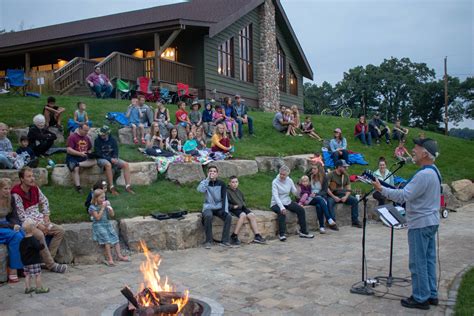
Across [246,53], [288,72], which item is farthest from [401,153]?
[288,72]

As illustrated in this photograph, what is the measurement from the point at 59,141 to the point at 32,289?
6002 mm

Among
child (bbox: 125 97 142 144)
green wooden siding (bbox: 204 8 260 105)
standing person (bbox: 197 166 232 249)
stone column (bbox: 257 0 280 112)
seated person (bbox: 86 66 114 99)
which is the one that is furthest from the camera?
stone column (bbox: 257 0 280 112)

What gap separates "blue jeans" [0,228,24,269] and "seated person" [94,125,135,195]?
297 cm

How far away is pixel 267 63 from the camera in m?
22.3

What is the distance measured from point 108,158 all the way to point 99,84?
632 centimetres

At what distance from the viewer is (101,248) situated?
6.72 metres

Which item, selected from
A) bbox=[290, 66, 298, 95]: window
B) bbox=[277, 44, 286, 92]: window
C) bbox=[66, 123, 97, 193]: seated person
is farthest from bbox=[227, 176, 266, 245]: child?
bbox=[290, 66, 298, 95]: window

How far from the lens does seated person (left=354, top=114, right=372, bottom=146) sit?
16172mm

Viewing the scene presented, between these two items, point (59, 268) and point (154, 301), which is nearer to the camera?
point (154, 301)

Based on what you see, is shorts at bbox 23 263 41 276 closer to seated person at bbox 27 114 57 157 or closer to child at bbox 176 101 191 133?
seated person at bbox 27 114 57 157

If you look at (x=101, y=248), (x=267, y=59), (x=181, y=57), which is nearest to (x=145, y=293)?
(x=101, y=248)

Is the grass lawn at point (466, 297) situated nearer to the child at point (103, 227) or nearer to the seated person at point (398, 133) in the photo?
the child at point (103, 227)

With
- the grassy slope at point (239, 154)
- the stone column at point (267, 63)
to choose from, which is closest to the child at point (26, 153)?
the grassy slope at point (239, 154)

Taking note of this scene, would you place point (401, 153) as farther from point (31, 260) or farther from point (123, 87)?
point (31, 260)
